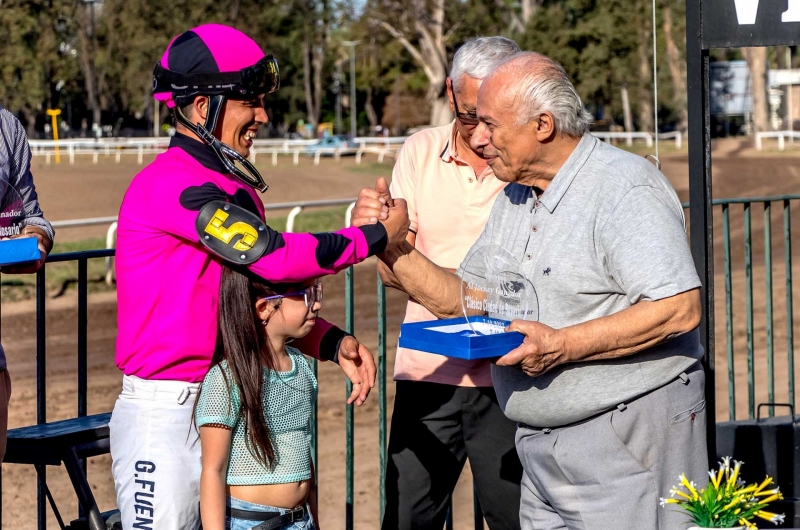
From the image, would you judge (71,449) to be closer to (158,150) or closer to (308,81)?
(158,150)

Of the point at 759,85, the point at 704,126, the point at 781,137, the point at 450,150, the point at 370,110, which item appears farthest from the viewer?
the point at 370,110

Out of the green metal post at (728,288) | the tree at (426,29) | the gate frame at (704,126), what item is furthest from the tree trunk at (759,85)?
the gate frame at (704,126)

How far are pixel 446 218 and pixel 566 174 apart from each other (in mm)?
837

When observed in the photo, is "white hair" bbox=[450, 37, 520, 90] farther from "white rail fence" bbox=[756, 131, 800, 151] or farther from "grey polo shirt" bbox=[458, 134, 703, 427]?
"white rail fence" bbox=[756, 131, 800, 151]

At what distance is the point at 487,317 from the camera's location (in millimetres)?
3049

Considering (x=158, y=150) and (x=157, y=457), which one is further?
(x=158, y=150)

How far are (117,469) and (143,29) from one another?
6298 cm

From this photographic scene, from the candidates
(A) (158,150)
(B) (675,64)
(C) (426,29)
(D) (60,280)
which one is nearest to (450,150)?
(D) (60,280)

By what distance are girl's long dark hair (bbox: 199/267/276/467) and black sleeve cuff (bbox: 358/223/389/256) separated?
1.04 ft

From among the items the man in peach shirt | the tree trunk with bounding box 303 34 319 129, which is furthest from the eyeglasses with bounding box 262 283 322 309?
the tree trunk with bounding box 303 34 319 129

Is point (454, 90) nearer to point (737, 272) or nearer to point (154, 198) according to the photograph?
point (154, 198)

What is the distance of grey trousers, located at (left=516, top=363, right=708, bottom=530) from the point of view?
2.97 m

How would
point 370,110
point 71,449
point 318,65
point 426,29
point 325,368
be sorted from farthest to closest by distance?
point 370,110 → point 318,65 → point 426,29 → point 325,368 → point 71,449

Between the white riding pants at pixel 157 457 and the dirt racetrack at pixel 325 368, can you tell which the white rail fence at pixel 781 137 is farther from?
the white riding pants at pixel 157 457
